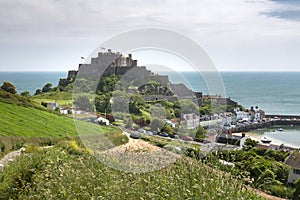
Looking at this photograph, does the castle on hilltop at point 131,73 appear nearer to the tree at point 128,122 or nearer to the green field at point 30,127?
the tree at point 128,122

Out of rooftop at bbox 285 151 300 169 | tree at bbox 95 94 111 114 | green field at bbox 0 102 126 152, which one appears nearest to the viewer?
tree at bbox 95 94 111 114

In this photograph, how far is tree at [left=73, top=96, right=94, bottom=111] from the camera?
5.40 m

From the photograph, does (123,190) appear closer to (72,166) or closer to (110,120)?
(72,166)

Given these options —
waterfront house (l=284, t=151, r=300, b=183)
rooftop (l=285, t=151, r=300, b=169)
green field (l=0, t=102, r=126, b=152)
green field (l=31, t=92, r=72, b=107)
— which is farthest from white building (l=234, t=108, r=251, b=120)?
green field (l=0, t=102, r=126, b=152)

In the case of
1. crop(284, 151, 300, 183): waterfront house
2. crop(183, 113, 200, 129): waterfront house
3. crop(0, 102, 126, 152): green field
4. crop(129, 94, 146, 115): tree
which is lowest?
crop(284, 151, 300, 183): waterfront house

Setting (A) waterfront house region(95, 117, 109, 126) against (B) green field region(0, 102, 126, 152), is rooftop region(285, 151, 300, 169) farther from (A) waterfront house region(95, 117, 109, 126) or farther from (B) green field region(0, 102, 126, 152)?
(A) waterfront house region(95, 117, 109, 126)

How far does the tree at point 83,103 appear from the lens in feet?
17.7

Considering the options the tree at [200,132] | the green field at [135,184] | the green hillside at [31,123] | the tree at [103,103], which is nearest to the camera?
the green field at [135,184]

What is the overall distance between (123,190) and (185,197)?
529 mm

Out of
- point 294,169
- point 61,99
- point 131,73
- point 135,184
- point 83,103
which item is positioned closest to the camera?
point 135,184

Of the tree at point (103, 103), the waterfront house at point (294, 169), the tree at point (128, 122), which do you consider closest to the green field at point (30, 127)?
the tree at point (103, 103)

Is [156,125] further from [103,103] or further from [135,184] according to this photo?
[135,184]

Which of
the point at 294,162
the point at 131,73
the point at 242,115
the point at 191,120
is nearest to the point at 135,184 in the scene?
the point at 191,120

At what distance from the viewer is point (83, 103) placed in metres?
5.54
